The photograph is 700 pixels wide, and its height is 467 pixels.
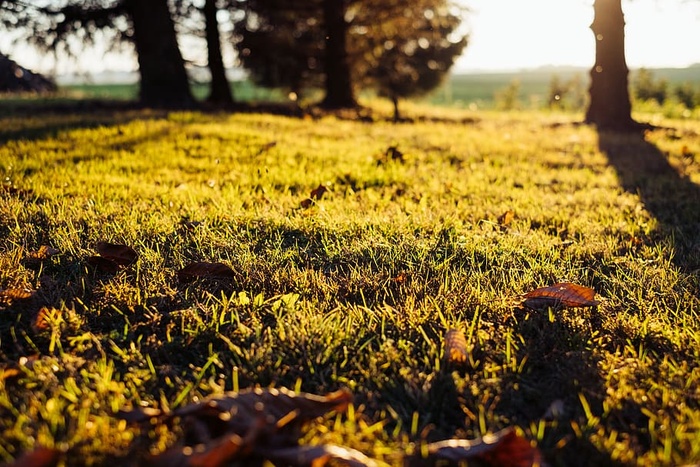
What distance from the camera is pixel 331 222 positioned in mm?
3213

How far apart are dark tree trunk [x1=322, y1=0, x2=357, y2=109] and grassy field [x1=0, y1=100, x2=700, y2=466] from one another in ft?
30.4

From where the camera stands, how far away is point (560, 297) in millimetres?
2254

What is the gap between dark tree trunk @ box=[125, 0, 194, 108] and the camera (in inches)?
432

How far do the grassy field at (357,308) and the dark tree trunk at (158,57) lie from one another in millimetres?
7310

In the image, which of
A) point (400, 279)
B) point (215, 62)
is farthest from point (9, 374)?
point (215, 62)

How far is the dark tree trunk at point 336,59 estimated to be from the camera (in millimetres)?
12742

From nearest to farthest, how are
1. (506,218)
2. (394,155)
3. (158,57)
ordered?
(506,218) → (394,155) → (158,57)

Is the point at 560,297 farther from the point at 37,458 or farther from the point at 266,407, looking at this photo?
the point at 37,458

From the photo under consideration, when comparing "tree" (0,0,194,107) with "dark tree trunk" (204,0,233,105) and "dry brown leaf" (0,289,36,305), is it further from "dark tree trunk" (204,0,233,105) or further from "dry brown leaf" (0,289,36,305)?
"dry brown leaf" (0,289,36,305)

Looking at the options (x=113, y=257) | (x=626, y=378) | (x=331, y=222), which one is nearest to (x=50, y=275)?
(x=113, y=257)

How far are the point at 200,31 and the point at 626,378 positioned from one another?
12680mm

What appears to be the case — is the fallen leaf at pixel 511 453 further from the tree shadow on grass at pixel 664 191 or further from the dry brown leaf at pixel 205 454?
the tree shadow on grass at pixel 664 191

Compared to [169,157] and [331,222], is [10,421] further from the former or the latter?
[169,157]

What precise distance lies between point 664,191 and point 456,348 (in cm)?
345
